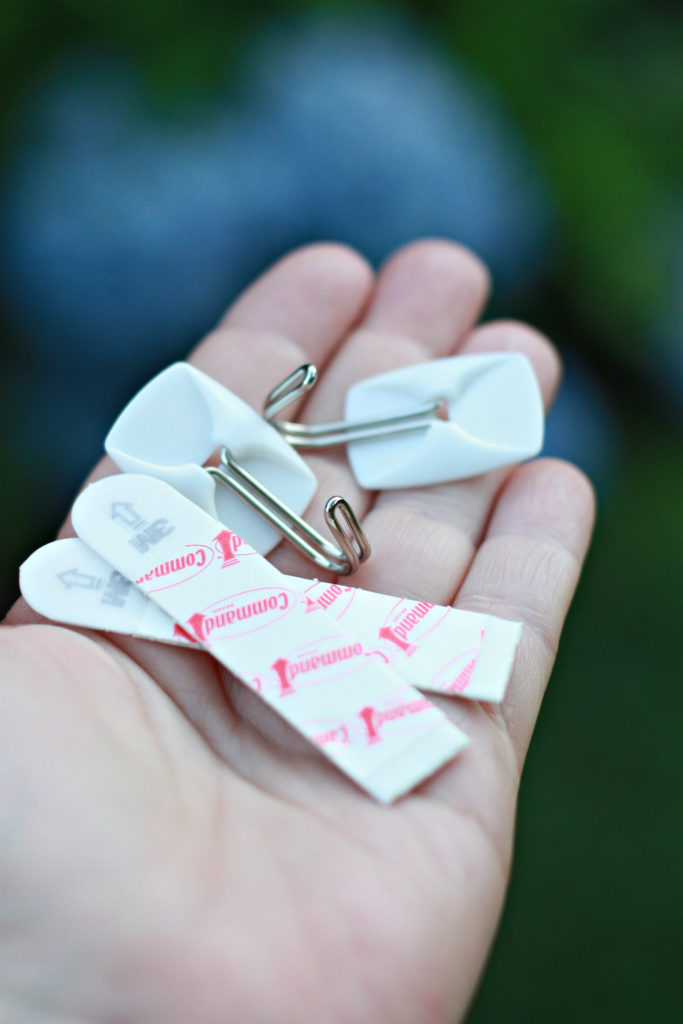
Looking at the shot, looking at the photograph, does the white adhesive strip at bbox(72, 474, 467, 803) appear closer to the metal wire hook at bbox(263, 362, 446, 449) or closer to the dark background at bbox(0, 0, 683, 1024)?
the metal wire hook at bbox(263, 362, 446, 449)

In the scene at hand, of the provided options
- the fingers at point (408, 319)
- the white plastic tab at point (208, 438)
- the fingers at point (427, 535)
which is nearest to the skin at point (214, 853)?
the fingers at point (427, 535)

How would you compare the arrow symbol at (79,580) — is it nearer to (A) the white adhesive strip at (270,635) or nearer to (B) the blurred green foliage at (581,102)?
(A) the white adhesive strip at (270,635)

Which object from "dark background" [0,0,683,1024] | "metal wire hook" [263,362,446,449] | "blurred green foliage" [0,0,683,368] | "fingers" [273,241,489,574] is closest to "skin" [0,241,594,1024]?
"metal wire hook" [263,362,446,449]

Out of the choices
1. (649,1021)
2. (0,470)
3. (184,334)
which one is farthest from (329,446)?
(649,1021)

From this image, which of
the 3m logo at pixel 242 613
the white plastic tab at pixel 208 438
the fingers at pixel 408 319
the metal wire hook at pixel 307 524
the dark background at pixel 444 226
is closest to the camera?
the 3m logo at pixel 242 613

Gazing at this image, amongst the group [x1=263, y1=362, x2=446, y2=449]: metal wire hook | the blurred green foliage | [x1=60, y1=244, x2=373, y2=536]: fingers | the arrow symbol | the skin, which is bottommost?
the skin

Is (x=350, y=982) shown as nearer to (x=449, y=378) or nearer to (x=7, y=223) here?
(x=449, y=378)

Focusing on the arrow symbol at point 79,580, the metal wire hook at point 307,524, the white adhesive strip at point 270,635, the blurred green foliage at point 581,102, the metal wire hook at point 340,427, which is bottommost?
the arrow symbol at point 79,580
